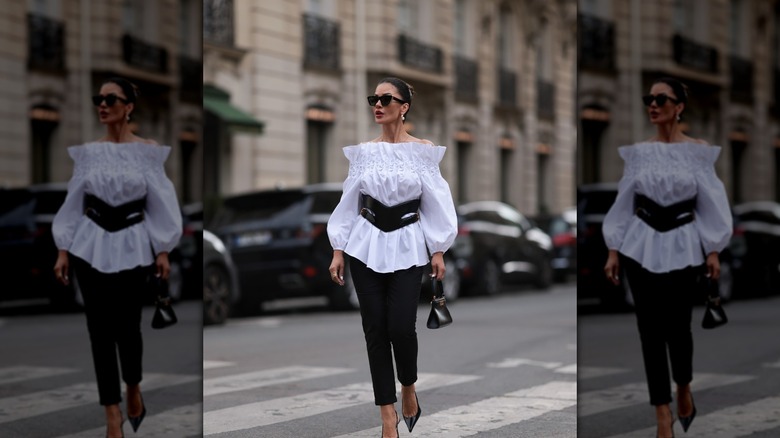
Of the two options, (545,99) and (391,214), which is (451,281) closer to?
(391,214)

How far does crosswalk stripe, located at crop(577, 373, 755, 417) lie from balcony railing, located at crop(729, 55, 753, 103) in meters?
1.15

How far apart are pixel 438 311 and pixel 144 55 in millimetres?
1807

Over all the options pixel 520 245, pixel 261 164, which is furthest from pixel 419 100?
pixel 520 245

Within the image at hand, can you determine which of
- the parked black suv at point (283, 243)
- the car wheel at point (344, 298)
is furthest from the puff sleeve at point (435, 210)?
the car wheel at point (344, 298)

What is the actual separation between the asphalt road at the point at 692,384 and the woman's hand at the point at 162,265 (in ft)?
5.51

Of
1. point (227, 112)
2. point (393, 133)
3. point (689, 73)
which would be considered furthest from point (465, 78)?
point (689, 73)

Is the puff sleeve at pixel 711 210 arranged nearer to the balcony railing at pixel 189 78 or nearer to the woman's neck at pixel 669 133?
the woman's neck at pixel 669 133

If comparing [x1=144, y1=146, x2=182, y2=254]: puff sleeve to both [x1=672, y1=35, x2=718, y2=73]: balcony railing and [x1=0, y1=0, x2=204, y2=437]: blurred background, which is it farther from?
[x1=672, y1=35, x2=718, y2=73]: balcony railing

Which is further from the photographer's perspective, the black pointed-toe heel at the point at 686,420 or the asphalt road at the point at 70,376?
the asphalt road at the point at 70,376

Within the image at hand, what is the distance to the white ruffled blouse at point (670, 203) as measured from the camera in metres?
5.72

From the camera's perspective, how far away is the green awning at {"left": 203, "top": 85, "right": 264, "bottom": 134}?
24.1 metres

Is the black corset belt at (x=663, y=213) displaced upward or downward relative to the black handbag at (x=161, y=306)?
upward

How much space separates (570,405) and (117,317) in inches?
140

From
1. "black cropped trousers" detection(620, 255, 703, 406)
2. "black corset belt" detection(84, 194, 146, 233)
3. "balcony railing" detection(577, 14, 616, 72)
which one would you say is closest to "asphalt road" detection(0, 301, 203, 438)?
"black corset belt" detection(84, 194, 146, 233)
